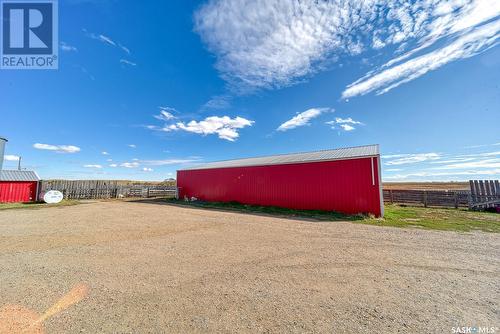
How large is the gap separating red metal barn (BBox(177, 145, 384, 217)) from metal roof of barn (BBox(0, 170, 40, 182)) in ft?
55.7

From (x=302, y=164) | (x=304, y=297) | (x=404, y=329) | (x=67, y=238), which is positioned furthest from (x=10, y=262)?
(x=302, y=164)

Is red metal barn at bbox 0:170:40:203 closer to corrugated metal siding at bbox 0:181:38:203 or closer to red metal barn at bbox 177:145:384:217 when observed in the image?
corrugated metal siding at bbox 0:181:38:203

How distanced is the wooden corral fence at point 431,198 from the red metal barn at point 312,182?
6.02 meters

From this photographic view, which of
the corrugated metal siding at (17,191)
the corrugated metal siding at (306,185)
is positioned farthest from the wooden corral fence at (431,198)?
the corrugated metal siding at (17,191)

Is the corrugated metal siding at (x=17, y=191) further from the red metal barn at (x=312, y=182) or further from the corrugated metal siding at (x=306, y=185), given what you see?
the red metal barn at (x=312, y=182)

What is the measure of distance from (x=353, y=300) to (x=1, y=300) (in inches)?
210

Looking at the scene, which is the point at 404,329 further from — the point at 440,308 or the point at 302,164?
the point at 302,164

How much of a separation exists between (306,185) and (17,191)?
25.3 metres

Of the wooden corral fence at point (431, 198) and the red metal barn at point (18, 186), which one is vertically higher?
the red metal barn at point (18, 186)

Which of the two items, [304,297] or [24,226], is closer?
[304,297]

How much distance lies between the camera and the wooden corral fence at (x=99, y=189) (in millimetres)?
23625

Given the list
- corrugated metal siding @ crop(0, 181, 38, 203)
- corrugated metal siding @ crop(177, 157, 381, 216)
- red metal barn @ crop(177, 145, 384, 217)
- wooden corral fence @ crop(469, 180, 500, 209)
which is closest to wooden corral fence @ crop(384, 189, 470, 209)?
wooden corral fence @ crop(469, 180, 500, 209)

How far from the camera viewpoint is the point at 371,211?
37.4ft

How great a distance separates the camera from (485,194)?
45.7ft
